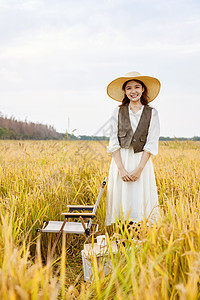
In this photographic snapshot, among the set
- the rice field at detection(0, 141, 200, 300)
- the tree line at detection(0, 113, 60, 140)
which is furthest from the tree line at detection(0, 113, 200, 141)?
the rice field at detection(0, 141, 200, 300)

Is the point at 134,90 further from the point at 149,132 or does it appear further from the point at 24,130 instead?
the point at 24,130

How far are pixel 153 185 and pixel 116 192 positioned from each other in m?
0.35

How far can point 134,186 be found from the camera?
2707 mm

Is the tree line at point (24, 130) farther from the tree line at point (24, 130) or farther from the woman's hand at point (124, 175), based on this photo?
the woman's hand at point (124, 175)

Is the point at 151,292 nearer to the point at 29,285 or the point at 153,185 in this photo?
the point at 29,285

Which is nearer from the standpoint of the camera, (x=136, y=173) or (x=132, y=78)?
(x=136, y=173)

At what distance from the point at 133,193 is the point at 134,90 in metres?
0.95

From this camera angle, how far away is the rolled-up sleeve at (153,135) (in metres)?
2.65

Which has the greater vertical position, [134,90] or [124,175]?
[134,90]

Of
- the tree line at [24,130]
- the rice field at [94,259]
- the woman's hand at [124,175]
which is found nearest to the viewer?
the rice field at [94,259]

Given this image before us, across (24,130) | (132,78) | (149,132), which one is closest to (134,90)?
(132,78)

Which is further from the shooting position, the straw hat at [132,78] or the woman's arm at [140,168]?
the straw hat at [132,78]

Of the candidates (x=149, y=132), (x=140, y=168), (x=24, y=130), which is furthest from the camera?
(x=24, y=130)

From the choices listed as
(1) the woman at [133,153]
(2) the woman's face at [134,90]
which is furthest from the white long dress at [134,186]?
(2) the woman's face at [134,90]
